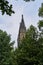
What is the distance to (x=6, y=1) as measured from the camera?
7.47 m

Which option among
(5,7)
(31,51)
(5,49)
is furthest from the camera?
(5,49)

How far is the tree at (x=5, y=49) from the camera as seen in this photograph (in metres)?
53.4

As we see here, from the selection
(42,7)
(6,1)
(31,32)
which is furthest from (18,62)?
(6,1)

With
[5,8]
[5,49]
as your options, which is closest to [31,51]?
[5,49]

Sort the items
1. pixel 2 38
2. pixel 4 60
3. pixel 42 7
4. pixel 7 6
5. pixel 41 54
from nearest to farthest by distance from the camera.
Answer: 1. pixel 7 6
2. pixel 42 7
3. pixel 41 54
4. pixel 4 60
5. pixel 2 38

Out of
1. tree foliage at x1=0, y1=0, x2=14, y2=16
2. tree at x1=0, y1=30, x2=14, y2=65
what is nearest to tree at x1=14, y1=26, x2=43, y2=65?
tree at x1=0, y1=30, x2=14, y2=65

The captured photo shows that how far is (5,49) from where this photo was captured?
56500mm

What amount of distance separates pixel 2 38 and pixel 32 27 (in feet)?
32.1

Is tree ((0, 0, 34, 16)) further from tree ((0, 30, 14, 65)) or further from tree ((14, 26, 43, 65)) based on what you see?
tree ((0, 30, 14, 65))

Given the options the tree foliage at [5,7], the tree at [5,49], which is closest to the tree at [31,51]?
the tree at [5,49]

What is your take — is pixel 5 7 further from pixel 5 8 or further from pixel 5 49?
pixel 5 49

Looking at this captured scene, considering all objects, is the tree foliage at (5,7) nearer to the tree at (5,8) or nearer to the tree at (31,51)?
the tree at (5,8)

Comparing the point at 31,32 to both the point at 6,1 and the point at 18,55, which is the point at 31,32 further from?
the point at 6,1

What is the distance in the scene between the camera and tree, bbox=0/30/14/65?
53428mm
